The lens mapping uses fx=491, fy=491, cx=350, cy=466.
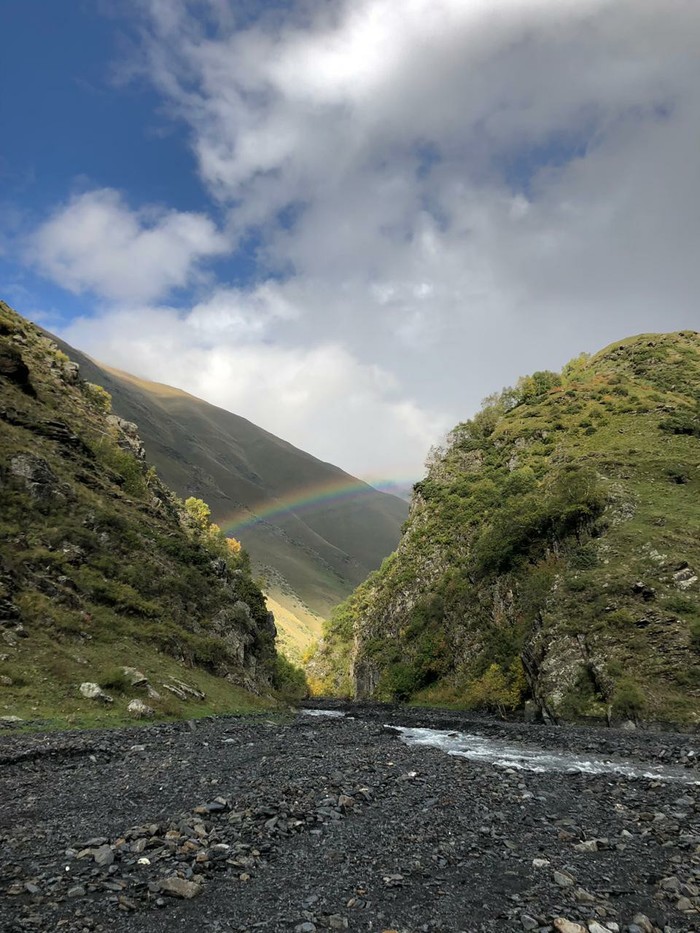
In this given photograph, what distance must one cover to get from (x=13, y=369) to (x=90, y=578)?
3231cm

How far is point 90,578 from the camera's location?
132 ft

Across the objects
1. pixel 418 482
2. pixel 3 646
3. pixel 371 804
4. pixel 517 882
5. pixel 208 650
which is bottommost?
pixel 208 650

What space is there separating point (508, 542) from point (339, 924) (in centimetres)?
7007

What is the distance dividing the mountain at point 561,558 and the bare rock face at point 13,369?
2624 inches

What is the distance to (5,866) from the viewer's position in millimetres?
8859

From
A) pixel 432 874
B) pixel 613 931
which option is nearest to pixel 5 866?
pixel 432 874

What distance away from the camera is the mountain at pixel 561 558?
45.9 metres

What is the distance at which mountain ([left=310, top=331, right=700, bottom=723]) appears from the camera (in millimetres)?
45875

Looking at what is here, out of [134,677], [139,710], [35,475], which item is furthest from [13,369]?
[139,710]

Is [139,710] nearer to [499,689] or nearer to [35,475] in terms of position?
[35,475]

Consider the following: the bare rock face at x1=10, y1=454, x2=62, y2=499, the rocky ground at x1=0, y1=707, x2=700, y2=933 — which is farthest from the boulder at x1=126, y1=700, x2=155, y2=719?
the bare rock face at x1=10, y1=454, x2=62, y2=499

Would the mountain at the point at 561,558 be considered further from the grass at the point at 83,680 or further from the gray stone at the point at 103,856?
the gray stone at the point at 103,856

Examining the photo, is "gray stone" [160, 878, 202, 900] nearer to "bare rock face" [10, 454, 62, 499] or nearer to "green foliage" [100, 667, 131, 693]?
"green foliage" [100, 667, 131, 693]

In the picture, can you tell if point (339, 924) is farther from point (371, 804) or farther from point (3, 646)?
point (3, 646)
